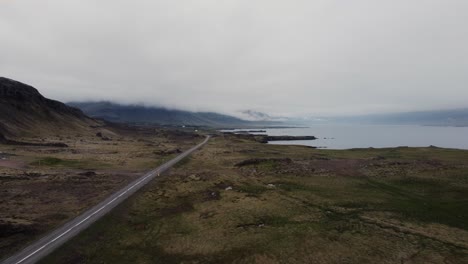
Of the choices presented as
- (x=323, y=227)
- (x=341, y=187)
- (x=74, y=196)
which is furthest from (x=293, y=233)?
(x=74, y=196)

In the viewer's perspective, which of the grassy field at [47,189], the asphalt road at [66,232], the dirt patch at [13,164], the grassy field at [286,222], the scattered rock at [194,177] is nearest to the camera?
the asphalt road at [66,232]

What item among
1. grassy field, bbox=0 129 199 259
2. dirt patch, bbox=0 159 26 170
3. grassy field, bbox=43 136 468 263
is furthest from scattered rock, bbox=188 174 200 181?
dirt patch, bbox=0 159 26 170

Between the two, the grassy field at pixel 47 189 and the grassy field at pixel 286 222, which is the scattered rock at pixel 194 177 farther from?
the grassy field at pixel 47 189

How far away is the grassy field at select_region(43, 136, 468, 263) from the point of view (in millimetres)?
28047

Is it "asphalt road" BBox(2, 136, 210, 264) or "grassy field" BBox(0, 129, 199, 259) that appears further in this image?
"grassy field" BBox(0, 129, 199, 259)

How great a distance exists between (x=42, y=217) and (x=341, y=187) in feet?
148

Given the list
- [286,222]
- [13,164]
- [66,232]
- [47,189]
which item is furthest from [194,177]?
[13,164]

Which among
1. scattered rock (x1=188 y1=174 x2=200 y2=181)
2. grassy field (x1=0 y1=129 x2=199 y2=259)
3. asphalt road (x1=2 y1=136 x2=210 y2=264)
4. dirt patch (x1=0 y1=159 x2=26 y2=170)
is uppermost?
scattered rock (x1=188 y1=174 x2=200 y2=181)

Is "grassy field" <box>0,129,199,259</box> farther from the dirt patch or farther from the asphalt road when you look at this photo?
the asphalt road

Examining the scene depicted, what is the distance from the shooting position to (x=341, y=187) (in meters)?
55.5

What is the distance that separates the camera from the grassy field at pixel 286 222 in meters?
28.0

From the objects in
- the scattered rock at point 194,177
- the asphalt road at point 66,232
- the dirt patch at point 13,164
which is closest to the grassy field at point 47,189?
the dirt patch at point 13,164

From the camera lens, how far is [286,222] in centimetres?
3656

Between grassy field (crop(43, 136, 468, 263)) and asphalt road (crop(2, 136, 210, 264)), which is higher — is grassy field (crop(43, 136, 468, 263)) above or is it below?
above
